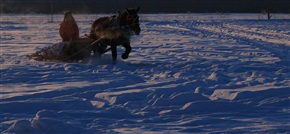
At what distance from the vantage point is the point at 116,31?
36.1 feet

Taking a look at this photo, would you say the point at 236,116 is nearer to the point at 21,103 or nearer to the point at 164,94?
the point at 164,94

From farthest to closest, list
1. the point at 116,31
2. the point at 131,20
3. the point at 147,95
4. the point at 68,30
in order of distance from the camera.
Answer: the point at 68,30, the point at 116,31, the point at 131,20, the point at 147,95

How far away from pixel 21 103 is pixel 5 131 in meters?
1.41

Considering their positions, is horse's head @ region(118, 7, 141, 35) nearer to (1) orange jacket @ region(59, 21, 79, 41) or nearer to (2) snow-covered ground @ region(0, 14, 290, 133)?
(2) snow-covered ground @ region(0, 14, 290, 133)

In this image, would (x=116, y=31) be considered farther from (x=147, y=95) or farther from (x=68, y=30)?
(x=147, y=95)

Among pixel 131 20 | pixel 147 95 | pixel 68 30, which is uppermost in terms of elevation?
pixel 131 20

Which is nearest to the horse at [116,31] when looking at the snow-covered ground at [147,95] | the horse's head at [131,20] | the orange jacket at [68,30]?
the horse's head at [131,20]

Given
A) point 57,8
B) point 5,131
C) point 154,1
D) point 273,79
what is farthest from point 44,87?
point 154,1

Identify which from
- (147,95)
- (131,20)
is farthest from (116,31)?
(147,95)

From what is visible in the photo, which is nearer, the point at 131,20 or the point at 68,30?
the point at 131,20

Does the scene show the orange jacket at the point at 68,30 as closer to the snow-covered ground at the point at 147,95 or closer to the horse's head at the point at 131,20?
the snow-covered ground at the point at 147,95

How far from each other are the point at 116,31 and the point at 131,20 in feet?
1.56

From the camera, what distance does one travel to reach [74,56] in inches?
462

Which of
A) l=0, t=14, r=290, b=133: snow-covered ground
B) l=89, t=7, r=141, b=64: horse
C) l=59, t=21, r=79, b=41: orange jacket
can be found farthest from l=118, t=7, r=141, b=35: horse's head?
l=59, t=21, r=79, b=41: orange jacket
